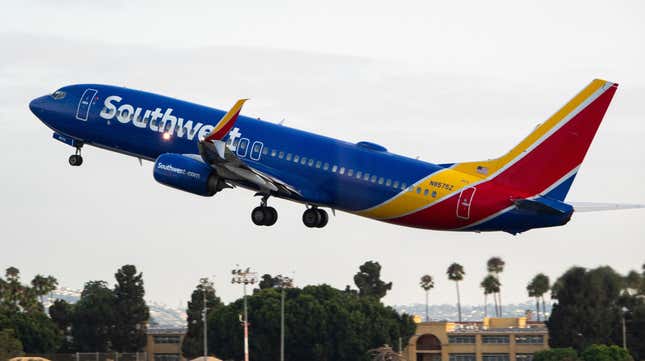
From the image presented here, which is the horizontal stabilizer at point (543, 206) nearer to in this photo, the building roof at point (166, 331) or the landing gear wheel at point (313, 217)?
the landing gear wheel at point (313, 217)

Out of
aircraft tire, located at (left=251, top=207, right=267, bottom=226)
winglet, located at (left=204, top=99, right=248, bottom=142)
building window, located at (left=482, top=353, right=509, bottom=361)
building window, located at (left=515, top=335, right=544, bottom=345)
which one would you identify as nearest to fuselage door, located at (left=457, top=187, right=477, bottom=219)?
aircraft tire, located at (left=251, top=207, right=267, bottom=226)

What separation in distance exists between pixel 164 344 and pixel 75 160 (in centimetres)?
10039

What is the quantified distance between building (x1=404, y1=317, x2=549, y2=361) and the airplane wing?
9389 centimetres

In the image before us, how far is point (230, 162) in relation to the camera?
202 ft

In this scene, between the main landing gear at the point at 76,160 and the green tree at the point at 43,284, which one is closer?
the main landing gear at the point at 76,160

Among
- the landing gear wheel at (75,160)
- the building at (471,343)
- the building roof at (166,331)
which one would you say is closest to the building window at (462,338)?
the building at (471,343)

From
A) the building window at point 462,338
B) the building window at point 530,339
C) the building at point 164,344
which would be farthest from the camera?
the building at point 164,344

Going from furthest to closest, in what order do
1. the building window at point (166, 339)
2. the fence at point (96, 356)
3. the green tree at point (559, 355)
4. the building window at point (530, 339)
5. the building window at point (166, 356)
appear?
the building window at point (166, 339)
the building window at point (166, 356)
the building window at point (530, 339)
the fence at point (96, 356)
the green tree at point (559, 355)

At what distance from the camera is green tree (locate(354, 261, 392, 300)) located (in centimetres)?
19075

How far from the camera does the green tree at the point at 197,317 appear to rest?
156 m

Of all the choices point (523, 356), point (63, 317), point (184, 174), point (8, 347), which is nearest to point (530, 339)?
point (523, 356)

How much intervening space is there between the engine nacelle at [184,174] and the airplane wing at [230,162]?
0.54 metres

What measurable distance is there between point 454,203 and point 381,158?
4651mm

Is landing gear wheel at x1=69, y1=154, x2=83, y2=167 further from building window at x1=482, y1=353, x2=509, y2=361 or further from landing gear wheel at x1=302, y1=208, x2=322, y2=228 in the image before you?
building window at x1=482, y1=353, x2=509, y2=361
